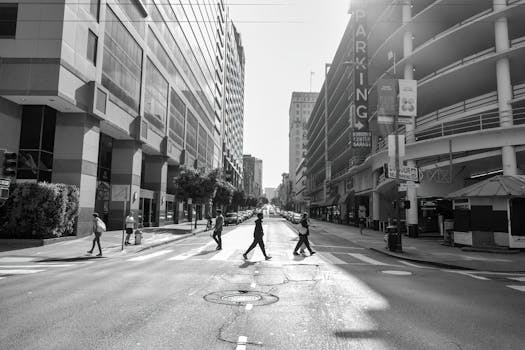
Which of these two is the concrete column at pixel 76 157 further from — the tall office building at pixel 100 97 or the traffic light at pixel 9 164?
the traffic light at pixel 9 164

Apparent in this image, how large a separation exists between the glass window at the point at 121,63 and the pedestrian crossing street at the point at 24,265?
1477 centimetres

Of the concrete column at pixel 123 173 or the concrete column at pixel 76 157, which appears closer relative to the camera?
the concrete column at pixel 76 157

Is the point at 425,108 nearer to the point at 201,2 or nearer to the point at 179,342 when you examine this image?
the point at 179,342

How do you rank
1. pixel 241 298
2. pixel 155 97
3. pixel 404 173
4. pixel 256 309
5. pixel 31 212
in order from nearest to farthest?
pixel 256 309 → pixel 241 298 → pixel 31 212 → pixel 404 173 → pixel 155 97

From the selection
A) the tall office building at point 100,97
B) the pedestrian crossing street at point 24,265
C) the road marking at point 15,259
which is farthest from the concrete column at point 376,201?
the road marking at point 15,259

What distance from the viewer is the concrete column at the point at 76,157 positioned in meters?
23.2

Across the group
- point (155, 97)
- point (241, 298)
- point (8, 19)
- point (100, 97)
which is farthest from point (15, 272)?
point (155, 97)

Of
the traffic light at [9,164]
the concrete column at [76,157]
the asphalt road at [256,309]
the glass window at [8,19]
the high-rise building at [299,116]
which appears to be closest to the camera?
the asphalt road at [256,309]

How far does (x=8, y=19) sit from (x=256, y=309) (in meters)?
22.5

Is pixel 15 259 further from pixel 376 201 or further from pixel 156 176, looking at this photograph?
pixel 376 201

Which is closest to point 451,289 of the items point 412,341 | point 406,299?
point 406,299

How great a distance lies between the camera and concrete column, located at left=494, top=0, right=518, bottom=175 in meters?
23.3

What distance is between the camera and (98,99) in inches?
974

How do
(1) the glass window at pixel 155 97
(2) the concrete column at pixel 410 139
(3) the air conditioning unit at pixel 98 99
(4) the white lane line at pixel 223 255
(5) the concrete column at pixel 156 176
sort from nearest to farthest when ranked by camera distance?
(4) the white lane line at pixel 223 255 → (3) the air conditioning unit at pixel 98 99 → (2) the concrete column at pixel 410 139 → (1) the glass window at pixel 155 97 → (5) the concrete column at pixel 156 176
